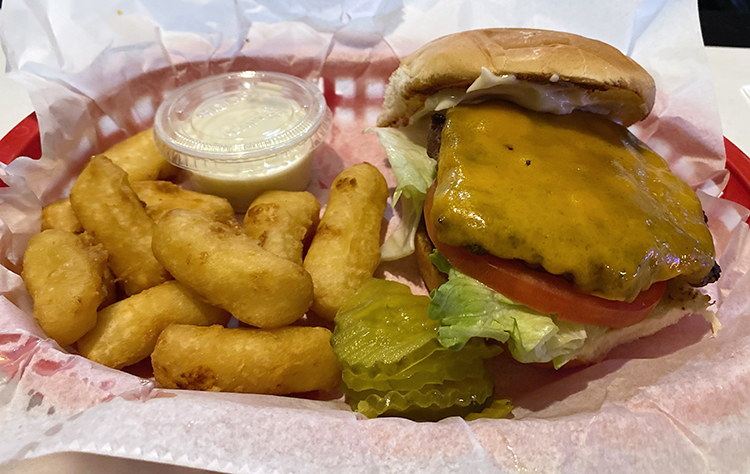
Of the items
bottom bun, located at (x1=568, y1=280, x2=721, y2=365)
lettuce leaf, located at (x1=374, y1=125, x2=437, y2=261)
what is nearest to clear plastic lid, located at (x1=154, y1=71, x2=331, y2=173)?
lettuce leaf, located at (x1=374, y1=125, x2=437, y2=261)

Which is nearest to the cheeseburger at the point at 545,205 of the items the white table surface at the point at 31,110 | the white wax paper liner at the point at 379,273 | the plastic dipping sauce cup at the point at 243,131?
the white wax paper liner at the point at 379,273

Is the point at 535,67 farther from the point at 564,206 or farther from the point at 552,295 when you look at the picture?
the point at 552,295

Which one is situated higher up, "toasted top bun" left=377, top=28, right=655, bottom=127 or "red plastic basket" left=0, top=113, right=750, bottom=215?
"toasted top bun" left=377, top=28, right=655, bottom=127

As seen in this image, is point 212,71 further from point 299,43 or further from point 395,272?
point 395,272

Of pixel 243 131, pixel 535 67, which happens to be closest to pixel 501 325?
pixel 535 67

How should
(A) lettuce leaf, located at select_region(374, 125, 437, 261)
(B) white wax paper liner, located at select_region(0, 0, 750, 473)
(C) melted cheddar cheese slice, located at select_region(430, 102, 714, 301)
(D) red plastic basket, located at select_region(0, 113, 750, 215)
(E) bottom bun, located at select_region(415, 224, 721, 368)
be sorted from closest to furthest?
(B) white wax paper liner, located at select_region(0, 0, 750, 473), (C) melted cheddar cheese slice, located at select_region(430, 102, 714, 301), (E) bottom bun, located at select_region(415, 224, 721, 368), (A) lettuce leaf, located at select_region(374, 125, 437, 261), (D) red plastic basket, located at select_region(0, 113, 750, 215)

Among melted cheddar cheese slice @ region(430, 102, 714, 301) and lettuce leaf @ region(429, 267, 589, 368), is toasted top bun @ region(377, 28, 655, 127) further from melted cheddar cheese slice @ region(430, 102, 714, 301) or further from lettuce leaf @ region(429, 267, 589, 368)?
lettuce leaf @ region(429, 267, 589, 368)
